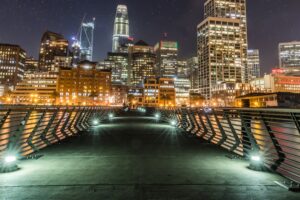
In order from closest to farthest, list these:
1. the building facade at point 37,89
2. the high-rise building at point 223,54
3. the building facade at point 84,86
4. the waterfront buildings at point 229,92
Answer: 1. the building facade at point 37,89
2. the building facade at point 84,86
3. the waterfront buildings at point 229,92
4. the high-rise building at point 223,54

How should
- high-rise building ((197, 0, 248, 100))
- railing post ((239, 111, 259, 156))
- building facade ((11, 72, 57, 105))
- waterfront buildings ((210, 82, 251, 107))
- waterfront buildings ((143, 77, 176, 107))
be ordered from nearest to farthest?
1. railing post ((239, 111, 259, 156))
2. building facade ((11, 72, 57, 105))
3. waterfront buildings ((210, 82, 251, 107))
4. waterfront buildings ((143, 77, 176, 107))
5. high-rise building ((197, 0, 248, 100))

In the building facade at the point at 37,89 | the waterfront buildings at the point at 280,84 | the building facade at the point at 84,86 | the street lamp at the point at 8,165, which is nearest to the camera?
the street lamp at the point at 8,165

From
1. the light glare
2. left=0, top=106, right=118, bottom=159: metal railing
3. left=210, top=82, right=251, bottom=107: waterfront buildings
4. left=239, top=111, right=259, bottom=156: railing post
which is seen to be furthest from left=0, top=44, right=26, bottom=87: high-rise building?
left=239, top=111, right=259, bottom=156: railing post

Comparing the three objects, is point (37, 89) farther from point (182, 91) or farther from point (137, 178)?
point (137, 178)

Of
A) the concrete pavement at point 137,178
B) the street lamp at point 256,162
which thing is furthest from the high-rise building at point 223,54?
the concrete pavement at point 137,178

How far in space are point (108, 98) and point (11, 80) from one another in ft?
279

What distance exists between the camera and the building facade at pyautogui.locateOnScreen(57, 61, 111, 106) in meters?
142

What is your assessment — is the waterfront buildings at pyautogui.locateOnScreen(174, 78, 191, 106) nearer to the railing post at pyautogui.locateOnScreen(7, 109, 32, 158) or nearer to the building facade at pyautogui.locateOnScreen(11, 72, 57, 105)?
the building facade at pyautogui.locateOnScreen(11, 72, 57, 105)

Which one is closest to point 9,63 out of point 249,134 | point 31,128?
point 31,128

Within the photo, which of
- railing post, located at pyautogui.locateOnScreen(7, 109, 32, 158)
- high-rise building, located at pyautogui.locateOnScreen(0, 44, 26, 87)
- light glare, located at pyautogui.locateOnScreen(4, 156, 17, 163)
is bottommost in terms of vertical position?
light glare, located at pyautogui.locateOnScreen(4, 156, 17, 163)

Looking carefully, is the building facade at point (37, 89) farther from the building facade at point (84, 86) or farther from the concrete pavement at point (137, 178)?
the concrete pavement at point (137, 178)

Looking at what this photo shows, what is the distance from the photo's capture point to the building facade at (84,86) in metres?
142

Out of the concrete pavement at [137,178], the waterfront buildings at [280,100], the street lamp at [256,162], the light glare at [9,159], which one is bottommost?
the concrete pavement at [137,178]

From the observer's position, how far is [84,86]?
14700 centimetres
